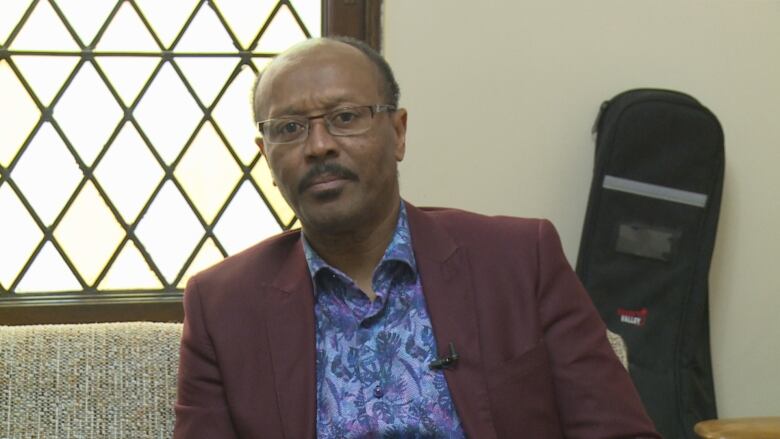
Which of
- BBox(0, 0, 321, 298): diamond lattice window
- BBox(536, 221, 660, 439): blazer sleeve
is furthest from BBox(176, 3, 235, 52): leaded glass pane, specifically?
BBox(536, 221, 660, 439): blazer sleeve

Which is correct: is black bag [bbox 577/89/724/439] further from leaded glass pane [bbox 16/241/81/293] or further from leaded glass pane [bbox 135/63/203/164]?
leaded glass pane [bbox 16/241/81/293]

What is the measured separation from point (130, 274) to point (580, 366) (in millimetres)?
1258

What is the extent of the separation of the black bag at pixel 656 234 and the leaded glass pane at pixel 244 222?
737mm

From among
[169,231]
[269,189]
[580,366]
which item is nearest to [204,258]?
[169,231]

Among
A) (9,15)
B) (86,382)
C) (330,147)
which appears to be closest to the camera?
(330,147)

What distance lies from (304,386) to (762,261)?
145cm

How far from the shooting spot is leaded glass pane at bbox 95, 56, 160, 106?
2611mm

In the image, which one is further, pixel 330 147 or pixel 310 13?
pixel 310 13

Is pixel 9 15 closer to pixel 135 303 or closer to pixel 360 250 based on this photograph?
pixel 135 303

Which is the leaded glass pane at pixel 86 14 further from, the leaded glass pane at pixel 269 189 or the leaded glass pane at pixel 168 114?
the leaded glass pane at pixel 269 189

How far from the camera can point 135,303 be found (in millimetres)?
2637

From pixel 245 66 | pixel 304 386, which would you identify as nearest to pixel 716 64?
pixel 245 66

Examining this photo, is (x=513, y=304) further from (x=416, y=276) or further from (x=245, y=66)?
(x=245, y=66)

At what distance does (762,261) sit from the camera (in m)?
2.81
